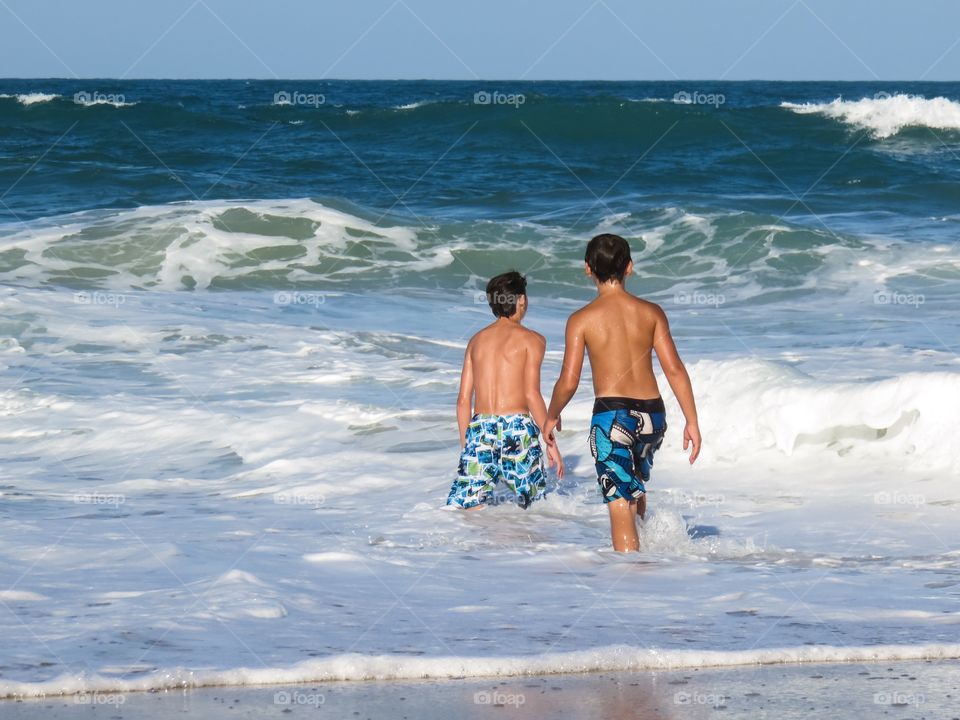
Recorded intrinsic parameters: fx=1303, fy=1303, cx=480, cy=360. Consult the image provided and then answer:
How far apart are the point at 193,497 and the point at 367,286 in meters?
8.00

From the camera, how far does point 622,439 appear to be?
502 cm

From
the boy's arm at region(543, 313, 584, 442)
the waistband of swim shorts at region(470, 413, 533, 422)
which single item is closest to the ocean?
the waistband of swim shorts at region(470, 413, 533, 422)

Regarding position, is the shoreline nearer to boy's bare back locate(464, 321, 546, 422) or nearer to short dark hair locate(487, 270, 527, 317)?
boy's bare back locate(464, 321, 546, 422)

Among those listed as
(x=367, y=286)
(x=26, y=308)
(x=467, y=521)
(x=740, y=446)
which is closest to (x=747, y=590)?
(x=467, y=521)

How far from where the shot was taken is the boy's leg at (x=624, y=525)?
5.12m

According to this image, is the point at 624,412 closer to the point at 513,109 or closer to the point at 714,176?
the point at 714,176

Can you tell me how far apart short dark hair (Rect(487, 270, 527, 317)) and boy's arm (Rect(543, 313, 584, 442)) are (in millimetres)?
684

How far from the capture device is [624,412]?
5.03 meters
